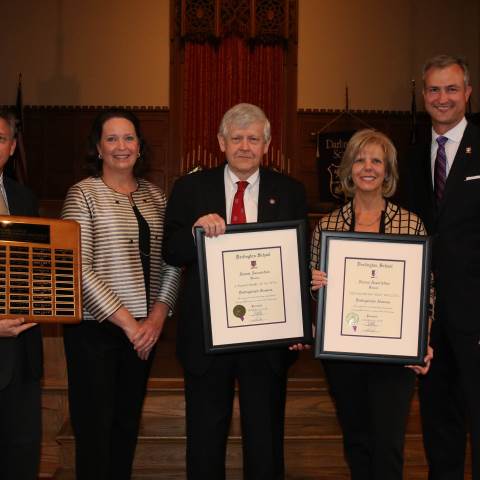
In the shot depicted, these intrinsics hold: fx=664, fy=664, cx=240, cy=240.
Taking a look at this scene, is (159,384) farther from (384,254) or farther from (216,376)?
(384,254)

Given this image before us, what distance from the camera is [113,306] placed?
2.34 meters

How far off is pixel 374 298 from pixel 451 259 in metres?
0.40

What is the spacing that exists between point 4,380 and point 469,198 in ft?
5.80

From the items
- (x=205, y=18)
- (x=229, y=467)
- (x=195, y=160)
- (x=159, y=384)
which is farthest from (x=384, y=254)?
(x=205, y=18)

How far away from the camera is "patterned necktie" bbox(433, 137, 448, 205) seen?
101 inches

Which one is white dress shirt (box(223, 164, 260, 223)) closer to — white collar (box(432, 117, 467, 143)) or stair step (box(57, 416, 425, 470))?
white collar (box(432, 117, 467, 143))

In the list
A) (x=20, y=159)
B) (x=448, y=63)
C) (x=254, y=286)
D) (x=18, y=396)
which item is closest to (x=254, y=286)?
(x=254, y=286)

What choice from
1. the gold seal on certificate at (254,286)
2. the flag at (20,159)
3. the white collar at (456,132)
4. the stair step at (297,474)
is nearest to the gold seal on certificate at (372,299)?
the gold seal on certificate at (254,286)

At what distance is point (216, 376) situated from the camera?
2.29 metres

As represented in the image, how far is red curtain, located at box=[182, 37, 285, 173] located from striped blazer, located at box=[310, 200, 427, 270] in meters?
5.33

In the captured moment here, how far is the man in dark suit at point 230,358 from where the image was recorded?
2.28m

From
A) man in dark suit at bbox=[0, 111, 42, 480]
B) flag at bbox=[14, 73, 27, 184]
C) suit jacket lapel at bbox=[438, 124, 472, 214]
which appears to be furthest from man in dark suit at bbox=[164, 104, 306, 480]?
flag at bbox=[14, 73, 27, 184]

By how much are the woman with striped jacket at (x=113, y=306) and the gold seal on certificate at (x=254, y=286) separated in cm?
38

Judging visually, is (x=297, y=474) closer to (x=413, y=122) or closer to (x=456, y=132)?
(x=456, y=132)
